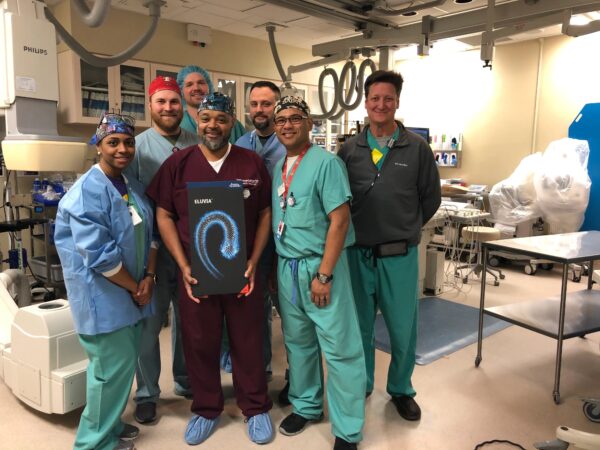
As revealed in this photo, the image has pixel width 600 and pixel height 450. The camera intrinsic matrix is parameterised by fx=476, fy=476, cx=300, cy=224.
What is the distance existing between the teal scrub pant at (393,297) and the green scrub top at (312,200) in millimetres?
372

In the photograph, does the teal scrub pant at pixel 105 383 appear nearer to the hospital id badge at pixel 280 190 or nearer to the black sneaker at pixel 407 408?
the hospital id badge at pixel 280 190

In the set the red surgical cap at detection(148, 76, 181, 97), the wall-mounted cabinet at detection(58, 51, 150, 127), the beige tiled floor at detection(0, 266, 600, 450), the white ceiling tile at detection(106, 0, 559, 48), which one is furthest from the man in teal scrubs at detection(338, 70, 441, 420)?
the wall-mounted cabinet at detection(58, 51, 150, 127)

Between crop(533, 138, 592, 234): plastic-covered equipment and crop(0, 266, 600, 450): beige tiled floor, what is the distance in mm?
2009

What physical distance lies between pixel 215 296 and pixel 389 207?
0.85 metres

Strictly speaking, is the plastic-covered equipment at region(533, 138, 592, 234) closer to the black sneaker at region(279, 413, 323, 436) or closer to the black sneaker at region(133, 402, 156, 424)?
the black sneaker at region(279, 413, 323, 436)

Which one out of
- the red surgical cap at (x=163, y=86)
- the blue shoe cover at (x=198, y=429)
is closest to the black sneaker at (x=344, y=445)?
the blue shoe cover at (x=198, y=429)

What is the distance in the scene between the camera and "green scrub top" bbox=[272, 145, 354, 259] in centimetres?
185

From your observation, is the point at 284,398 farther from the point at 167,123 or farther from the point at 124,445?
the point at 167,123

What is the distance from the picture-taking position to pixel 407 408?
2250mm

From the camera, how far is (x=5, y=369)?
92.4 inches

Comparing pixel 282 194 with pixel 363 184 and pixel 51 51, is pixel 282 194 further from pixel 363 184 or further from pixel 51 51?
pixel 51 51

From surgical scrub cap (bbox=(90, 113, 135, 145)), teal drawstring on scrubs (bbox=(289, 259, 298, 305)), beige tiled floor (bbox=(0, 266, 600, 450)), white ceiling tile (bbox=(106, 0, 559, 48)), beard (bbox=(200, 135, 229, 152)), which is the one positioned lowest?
beige tiled floor (bbox=(0, 266, 600, 450))

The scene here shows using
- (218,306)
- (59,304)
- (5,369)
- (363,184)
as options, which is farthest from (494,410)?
(5,369)

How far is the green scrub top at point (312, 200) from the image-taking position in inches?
73.0
